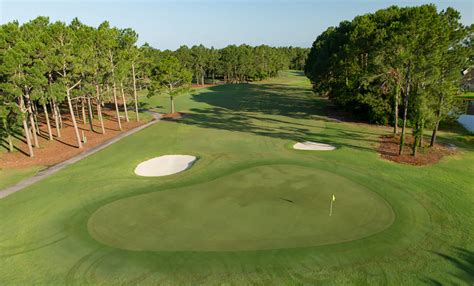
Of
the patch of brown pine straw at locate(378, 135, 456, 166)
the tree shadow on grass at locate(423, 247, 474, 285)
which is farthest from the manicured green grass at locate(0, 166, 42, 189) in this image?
the patch of brown pine straw at locate(378, 135, 456, 166)

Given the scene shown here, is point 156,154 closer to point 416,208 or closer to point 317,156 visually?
point 317,156

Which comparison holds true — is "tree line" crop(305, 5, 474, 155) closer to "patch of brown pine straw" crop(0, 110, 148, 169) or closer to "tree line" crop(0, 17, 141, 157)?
"tree line" crop(0, 17, 141, 157)

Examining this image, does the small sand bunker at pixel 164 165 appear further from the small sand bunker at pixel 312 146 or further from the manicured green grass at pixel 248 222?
the small sand bunker at pixel 312 146

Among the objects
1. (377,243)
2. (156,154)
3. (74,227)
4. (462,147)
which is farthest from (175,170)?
(462,147)

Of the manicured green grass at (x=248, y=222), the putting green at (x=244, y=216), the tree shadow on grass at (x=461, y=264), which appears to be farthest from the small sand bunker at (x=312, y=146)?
the tree shadow on grass at (x=461, y=264)

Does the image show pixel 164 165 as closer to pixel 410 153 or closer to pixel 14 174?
pixel 14 174

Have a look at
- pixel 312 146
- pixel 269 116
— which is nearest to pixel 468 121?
pixel 269 116

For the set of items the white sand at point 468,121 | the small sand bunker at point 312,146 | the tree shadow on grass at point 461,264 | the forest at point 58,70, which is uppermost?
the forest at point 58,70
